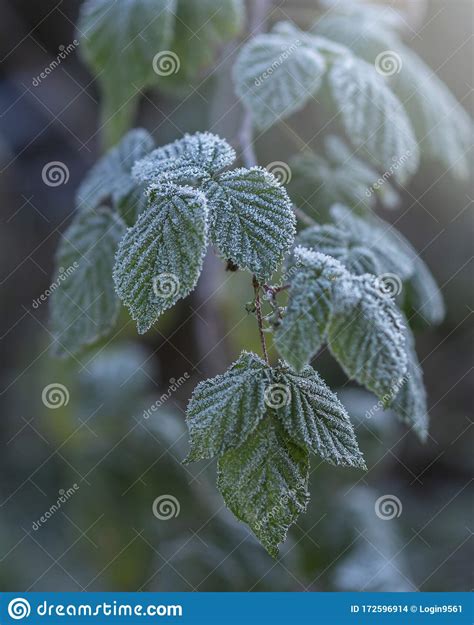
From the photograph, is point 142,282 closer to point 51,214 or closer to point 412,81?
point 412,81

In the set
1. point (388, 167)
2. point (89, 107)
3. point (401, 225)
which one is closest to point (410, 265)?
point (388, 167)

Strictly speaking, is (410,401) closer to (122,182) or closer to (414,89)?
(122,182)

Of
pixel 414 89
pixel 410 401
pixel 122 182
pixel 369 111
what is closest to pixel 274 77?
pixel 369 111

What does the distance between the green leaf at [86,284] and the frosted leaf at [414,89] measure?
617 mm

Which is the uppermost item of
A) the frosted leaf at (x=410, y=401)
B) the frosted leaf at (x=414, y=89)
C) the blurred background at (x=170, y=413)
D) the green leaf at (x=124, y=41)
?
the frosted leaf at (x=414, y=89)

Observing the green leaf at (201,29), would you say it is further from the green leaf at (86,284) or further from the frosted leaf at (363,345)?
the frosted leaf at (363,345)

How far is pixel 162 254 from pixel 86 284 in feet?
1.15

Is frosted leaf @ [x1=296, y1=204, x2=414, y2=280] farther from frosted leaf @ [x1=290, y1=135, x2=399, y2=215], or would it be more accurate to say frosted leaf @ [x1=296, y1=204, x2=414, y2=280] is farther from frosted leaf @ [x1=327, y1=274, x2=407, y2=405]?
frosted leaf @ [x1=327, y1=274, x2=407, y2=405]

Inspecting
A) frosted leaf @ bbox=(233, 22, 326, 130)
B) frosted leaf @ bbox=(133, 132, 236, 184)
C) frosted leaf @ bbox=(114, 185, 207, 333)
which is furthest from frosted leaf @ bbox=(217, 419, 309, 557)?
frosted leaf @ bbox=(233, 22, 326, 130)

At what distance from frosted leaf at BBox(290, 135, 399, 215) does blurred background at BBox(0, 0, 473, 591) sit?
0.76ft

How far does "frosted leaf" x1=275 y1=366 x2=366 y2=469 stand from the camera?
2.31 ft

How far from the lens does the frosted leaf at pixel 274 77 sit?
0.99 meters

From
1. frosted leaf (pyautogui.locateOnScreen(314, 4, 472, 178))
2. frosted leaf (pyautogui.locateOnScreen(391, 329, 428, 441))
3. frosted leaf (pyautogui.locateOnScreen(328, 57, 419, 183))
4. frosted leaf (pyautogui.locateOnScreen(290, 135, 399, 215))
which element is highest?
frosted leaf (pyautogui.locateOnScreen(314, 4, 472, 178))

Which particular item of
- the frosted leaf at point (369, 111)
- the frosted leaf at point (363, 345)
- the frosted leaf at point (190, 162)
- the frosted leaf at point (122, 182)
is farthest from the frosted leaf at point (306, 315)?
the frosted leaf at point (369, 111)
